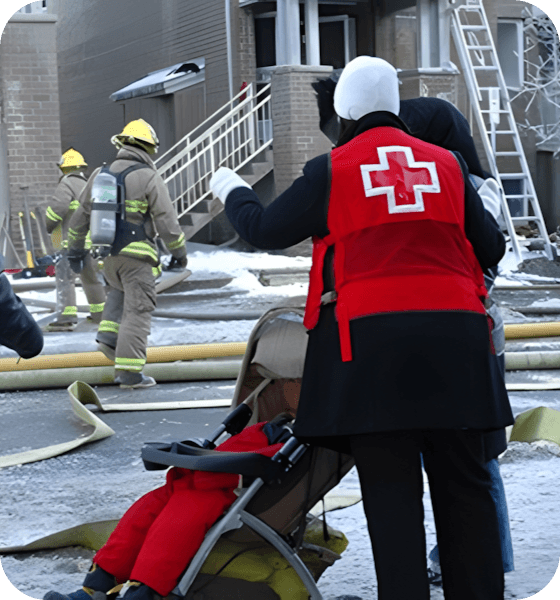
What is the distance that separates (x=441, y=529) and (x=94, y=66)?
77.3 feet

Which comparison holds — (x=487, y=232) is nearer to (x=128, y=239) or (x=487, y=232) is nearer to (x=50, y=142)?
(x=128, y=239)

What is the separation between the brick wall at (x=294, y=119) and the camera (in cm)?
1662

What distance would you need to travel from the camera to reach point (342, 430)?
260 centimetres

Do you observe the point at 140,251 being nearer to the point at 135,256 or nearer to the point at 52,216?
the point at 135,256

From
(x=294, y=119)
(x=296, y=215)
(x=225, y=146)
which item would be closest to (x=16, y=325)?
(x=296, y=215)

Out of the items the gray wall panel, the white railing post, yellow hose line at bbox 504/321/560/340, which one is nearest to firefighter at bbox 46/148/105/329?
yellow hose line at bbox 504/321/560/340

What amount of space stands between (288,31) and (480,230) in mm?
14447

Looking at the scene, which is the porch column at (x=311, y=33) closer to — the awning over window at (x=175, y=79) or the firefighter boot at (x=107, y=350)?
the awning over window at (x=175, y=79)

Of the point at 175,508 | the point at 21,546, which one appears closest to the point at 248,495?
the point at 175,508

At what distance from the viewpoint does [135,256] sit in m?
7.00

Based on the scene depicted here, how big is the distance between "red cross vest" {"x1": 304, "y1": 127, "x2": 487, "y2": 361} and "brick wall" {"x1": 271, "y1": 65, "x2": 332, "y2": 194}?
45.7 ft

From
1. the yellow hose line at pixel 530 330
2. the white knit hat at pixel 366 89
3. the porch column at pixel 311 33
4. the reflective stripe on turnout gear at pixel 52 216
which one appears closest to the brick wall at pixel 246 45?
the porch column at pixel 311 33

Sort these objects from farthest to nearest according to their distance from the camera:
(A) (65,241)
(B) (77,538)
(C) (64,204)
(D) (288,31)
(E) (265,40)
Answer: (E) (265,40) → (D) (288,31) → (C) (64,204) → (A) (65,241) → (B) (77,538)

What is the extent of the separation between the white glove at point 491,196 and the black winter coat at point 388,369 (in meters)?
0.45
